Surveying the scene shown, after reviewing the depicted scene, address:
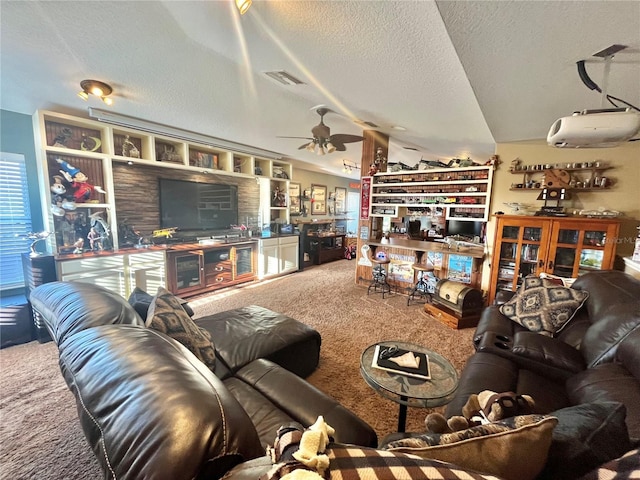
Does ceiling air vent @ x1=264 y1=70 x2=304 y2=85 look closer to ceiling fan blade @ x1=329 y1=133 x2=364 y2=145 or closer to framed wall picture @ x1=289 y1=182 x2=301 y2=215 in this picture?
ceiling fan blade @ x1=329 y1=133 x2=364 y2=145

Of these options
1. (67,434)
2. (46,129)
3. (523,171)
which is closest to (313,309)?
(67,434)

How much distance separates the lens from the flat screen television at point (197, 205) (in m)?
3.93

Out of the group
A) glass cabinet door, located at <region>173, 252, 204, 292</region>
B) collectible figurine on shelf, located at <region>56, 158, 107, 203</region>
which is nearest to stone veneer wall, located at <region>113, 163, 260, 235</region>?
collectible figurine on shelf, located at <region>56, 158, 107, 203</region>

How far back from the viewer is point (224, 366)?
1668 mm

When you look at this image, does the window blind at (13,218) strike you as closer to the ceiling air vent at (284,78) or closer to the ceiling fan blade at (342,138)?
the ceiling air vent at (284,78)

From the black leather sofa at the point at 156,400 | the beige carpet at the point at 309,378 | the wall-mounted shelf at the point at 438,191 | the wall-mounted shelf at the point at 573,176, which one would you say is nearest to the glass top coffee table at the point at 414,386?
the black leather sofa at the point at 156,400

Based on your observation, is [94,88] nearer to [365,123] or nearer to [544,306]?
[365,123]

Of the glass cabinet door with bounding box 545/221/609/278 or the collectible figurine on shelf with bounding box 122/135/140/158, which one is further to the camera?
the collectible figurine on shelf with bounding box 122/135/140/158

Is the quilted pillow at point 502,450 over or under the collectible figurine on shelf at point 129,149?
under

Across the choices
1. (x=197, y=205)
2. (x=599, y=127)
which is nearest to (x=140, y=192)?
(x=197, y=205)

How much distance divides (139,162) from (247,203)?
193cm

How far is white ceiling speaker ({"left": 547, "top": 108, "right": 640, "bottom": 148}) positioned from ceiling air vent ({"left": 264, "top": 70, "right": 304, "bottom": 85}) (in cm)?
187

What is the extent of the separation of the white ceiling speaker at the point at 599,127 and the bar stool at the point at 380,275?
2845mm

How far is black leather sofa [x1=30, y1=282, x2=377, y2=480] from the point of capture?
569mm
